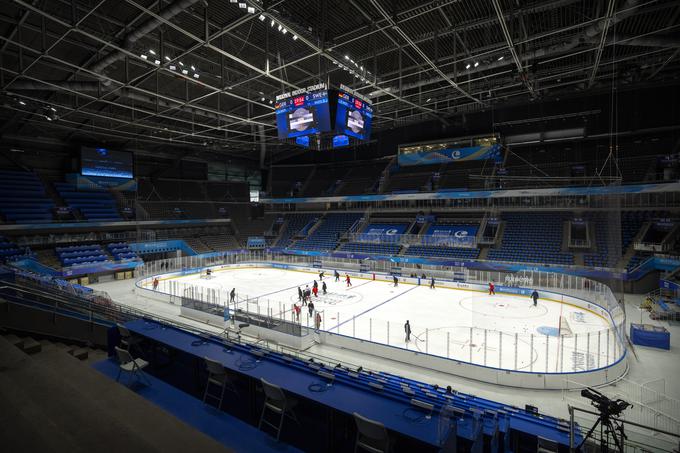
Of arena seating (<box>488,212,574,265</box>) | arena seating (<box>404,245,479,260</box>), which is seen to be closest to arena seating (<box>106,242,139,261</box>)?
arena seating (<box>404,245,479,260</box>)

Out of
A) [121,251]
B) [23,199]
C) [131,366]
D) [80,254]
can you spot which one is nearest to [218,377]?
[131,366]

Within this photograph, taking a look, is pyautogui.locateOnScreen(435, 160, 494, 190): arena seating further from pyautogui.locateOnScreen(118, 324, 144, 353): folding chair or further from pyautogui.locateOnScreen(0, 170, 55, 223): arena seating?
pyautogui.locateOnScreen(0, 170, 55, 223): arena seating

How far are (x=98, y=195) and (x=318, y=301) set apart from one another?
28.0 metres

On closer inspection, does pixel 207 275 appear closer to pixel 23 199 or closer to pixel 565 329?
pixel 23 199

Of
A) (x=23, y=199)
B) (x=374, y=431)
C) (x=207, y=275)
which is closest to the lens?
(x=374, y=431)

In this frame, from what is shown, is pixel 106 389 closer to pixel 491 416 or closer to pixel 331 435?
pixel 331 435

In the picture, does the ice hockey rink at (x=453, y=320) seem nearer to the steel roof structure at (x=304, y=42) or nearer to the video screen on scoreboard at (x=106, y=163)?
the steel roof structure at (x=304, y=42)

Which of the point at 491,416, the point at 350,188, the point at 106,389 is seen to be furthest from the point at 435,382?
the point at 350,188

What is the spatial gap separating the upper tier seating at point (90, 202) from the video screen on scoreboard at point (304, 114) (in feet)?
87.6

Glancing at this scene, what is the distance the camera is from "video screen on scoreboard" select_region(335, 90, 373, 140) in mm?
13656

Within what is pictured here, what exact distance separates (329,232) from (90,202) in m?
23.5

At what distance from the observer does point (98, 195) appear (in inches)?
1361

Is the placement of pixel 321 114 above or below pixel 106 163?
below

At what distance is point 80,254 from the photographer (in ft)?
89.7
